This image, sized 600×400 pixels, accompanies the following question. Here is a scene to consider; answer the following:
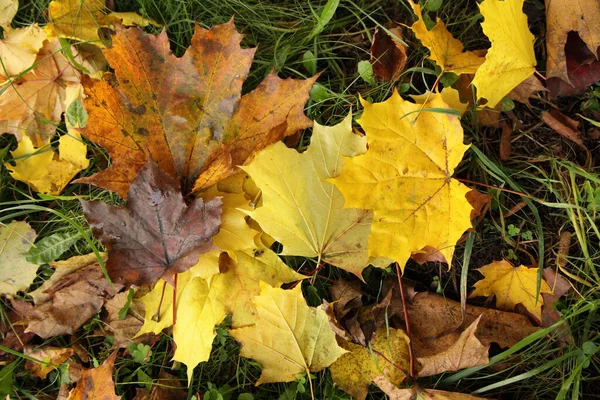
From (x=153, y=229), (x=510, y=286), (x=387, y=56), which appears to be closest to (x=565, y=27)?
(x=387, y=56)

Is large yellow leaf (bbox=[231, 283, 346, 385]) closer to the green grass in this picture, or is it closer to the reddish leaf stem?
the green grass

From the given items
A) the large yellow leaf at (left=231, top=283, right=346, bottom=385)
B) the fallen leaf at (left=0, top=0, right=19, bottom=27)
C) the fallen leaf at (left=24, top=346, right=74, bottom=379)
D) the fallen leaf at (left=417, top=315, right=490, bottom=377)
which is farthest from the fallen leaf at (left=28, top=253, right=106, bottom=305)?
the fallen leaf at (left=417, top=315, right=490, bottom=377)

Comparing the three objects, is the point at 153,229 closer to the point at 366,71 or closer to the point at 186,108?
the point at 186,108

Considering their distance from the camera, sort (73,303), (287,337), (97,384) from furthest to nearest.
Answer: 1. (73,303)
2. (97,384)
3. (287,337)

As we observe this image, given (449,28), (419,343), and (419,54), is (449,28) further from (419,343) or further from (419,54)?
(419,343)

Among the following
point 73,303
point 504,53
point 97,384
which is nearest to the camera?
point 504,53
